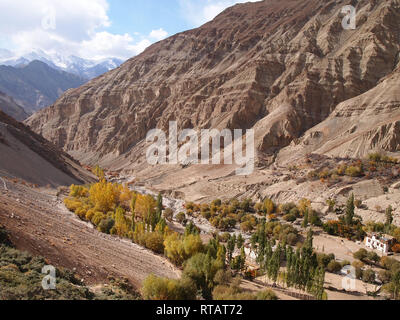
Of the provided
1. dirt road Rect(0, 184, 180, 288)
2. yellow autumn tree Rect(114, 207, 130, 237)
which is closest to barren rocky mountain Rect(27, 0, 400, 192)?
yellow autumn tree Rect(114, 207, 130, 237)

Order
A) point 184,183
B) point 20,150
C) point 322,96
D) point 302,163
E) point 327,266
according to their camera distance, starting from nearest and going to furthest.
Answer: point 327,266, point 20,150, point 302,163, point 184,183, point 322,96

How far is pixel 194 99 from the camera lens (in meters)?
82.6

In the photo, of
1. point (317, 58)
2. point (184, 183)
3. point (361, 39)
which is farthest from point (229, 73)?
point (184, 183)

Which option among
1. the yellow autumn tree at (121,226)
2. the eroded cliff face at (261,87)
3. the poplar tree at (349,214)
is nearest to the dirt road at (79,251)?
the yellow autumn tree at (121,226)

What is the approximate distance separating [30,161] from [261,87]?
5333cm

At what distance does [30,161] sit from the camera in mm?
45062

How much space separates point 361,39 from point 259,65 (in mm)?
23540

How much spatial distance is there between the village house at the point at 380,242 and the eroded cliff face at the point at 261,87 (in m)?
20.3

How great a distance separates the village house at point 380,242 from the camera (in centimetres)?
2989

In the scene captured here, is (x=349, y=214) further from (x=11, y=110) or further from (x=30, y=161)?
(x=11, y=110)

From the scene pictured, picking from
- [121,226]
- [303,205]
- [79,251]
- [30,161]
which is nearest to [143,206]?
[121,226]

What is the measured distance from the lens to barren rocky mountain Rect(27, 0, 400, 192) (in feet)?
188

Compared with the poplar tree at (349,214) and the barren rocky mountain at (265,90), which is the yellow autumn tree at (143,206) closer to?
the poplar tree at (349,214)

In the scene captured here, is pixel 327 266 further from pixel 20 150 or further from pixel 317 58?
pixel 317 58
